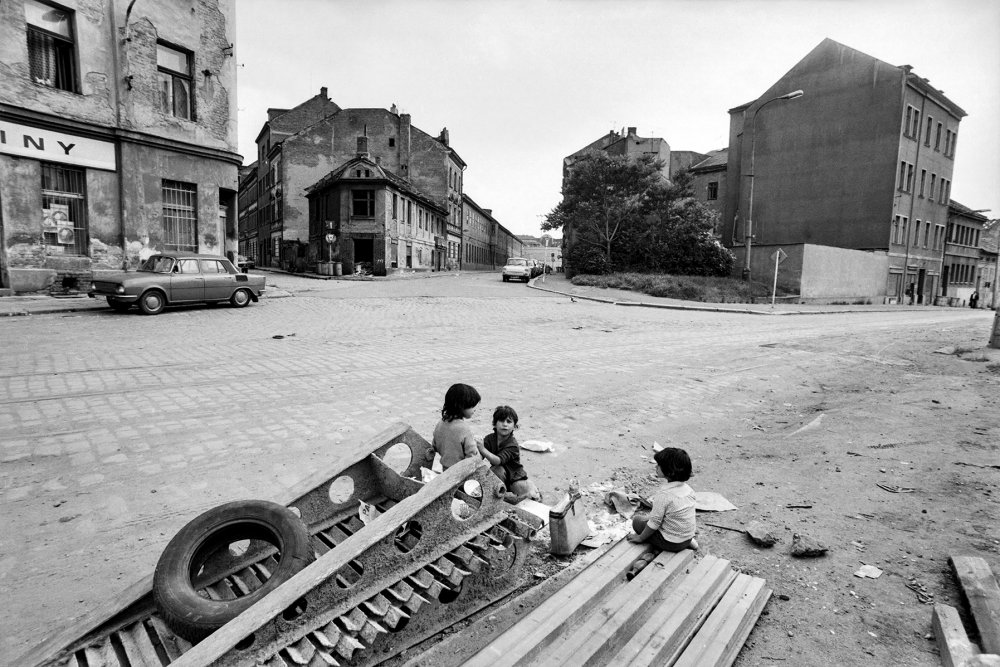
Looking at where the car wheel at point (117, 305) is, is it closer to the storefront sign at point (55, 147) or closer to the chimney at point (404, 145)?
the storefront sign at point (55, 147)

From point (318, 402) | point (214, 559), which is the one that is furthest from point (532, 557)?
point (318, 402)

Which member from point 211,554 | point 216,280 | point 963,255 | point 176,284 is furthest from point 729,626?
point 963,255

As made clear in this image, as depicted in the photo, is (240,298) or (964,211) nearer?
(240,298)

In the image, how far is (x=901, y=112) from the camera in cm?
3438

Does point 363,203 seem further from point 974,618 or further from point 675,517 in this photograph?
point 974,618

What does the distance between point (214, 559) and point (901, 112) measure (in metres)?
44.0

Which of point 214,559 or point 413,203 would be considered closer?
point 214,559

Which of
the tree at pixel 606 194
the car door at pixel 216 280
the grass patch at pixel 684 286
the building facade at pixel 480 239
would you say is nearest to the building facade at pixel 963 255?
the grass patch at pixel 684 286

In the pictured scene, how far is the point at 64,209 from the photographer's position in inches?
667

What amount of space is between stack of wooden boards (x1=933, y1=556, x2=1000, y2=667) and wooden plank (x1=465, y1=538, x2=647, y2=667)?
140 centimetres

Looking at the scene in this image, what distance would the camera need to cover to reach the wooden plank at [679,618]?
236 cm

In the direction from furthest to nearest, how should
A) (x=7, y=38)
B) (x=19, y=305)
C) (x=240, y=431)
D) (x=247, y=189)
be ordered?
(x=247, y=189) → (x=7, y=38) → (x=19, y=305) → (x=240, y=431)

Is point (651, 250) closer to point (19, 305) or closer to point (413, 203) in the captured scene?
point (413, 203)

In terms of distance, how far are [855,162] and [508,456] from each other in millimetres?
41764
